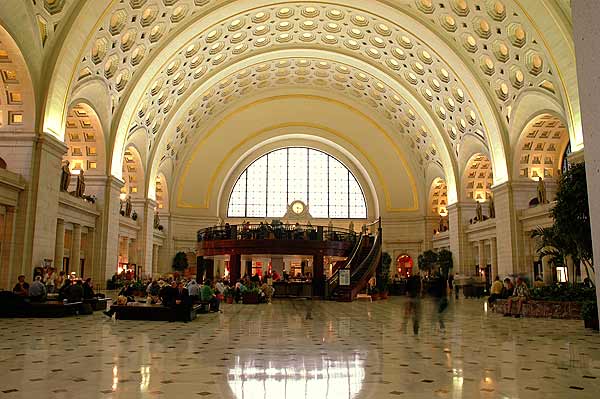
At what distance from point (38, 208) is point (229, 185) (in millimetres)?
23154

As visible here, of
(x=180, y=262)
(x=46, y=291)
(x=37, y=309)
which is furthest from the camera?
(x=180, y=262)

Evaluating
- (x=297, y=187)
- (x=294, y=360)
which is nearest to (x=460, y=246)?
(x=297, y=187)

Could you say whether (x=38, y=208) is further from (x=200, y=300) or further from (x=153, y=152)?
(x=153, y=152)

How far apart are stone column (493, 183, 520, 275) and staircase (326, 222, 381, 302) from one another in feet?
20.5

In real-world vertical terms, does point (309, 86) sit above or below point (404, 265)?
above

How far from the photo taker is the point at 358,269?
1025 inches

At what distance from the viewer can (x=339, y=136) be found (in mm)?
39438

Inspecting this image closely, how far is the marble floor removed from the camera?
5742 mm

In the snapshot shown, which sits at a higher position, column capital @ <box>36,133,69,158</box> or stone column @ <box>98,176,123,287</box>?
column capital @ <box>36,133,69,158</box>

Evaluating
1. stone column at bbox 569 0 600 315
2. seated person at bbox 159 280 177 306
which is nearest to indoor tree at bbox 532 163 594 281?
seated person at bbox 159 280 177 306

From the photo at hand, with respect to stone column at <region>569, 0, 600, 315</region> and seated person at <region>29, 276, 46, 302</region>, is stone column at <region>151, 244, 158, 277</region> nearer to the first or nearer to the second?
seated person at <region>29, 276, 46, 302</region>

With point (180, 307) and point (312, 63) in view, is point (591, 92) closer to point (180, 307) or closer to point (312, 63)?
point (180, 307)

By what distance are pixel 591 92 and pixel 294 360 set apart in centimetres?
646

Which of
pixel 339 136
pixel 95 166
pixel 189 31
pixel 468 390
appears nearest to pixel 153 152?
pixel 95 166
